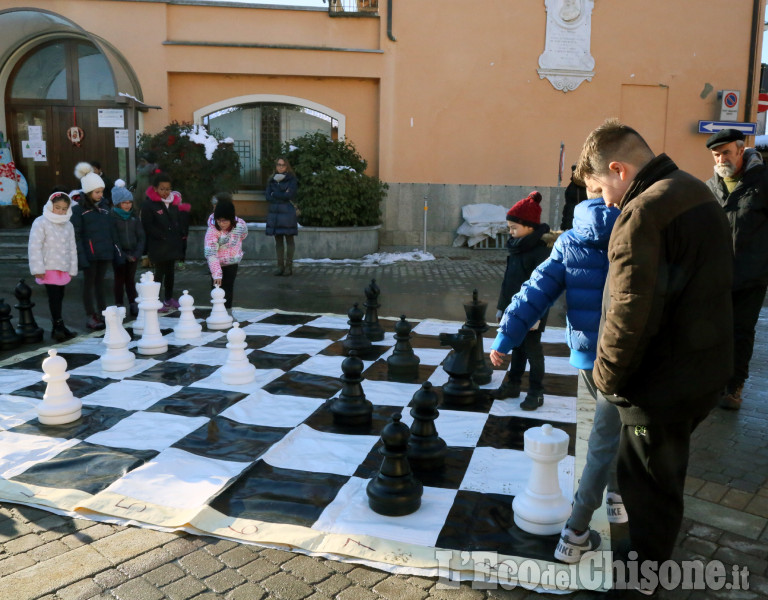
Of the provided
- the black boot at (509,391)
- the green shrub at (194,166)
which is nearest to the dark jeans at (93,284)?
the black boot at (509,391)

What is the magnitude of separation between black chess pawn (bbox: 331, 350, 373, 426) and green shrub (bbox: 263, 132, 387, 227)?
7192 mm

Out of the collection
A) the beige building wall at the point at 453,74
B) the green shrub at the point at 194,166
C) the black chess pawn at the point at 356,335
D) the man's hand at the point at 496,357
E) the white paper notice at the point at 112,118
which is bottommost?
the black chess pawn at the point at 356,335

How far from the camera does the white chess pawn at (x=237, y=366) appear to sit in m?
4.44

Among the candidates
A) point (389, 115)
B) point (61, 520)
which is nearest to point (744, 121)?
point (389, 115)

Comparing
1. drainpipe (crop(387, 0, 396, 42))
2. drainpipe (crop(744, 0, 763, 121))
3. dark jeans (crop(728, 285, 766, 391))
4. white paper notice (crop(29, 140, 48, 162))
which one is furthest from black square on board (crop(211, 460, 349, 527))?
drainpipe (crop(744, 0, 763, 121))

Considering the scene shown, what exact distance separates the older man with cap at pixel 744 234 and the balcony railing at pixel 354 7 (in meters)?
9.23

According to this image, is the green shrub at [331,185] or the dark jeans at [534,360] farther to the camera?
the green shrub at [331,185]

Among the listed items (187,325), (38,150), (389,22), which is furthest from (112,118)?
(187,325)

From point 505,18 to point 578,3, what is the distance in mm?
1330

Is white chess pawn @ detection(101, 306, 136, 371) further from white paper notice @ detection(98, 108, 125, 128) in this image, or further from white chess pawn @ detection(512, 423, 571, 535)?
white paper notice @ detection(98, 108, 125, 128)

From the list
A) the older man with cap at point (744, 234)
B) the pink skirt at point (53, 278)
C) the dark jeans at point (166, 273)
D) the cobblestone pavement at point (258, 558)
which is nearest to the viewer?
the cobblestone pavement at point (258, 558)

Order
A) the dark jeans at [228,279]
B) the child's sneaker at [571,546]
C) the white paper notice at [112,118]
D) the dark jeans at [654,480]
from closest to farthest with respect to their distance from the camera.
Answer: the dark jeans at [654,480] < the child's sneaker at [571,546] < the dark jeans at [228,279] < the white paper notice at [112,118]

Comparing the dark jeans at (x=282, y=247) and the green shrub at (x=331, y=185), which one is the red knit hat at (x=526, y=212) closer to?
the dark jeans at (x=282, y=247)

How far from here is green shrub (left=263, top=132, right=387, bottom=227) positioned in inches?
425
